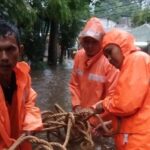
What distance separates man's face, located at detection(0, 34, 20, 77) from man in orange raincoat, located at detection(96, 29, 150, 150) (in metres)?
0.90

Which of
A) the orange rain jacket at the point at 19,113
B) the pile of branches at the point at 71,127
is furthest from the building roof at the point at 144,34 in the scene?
the orange rain jacket at the point at 19,113

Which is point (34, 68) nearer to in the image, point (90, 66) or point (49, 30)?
point (49, 30)

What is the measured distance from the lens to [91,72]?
5160 mm

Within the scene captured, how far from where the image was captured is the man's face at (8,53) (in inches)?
118

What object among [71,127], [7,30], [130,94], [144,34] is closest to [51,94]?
[71,127]

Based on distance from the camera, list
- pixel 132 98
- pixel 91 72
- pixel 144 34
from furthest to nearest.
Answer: pixel 144 34 → pixel 91 72 → pixel 132 98

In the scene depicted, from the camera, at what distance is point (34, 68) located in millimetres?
27016

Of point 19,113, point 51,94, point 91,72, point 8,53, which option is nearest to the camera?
point 8,53

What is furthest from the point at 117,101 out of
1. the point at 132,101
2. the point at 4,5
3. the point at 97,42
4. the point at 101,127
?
the point at 4,5

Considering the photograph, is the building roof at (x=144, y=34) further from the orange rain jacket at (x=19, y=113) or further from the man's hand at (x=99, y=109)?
the orange rain jacket at (x=19, y=113)

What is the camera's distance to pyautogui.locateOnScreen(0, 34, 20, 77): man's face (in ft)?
9.86

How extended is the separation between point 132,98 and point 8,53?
98 centimetres

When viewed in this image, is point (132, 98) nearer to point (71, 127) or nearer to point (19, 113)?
point (71, 127)

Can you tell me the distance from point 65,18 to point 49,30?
11.5m
